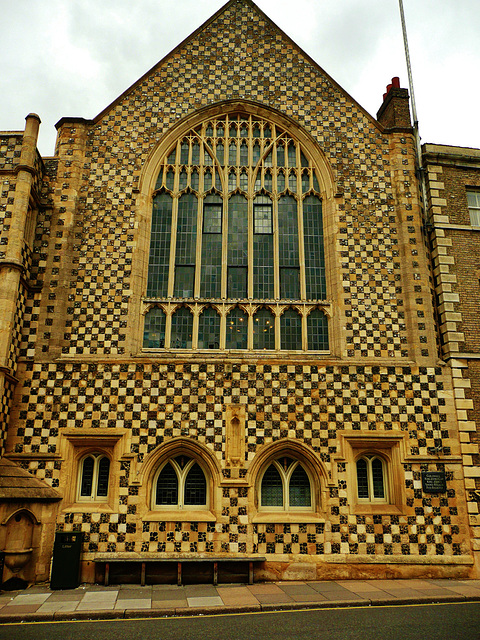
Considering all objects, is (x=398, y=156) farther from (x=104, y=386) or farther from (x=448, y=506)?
(x=104, y=386)

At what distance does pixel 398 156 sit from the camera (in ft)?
50.1

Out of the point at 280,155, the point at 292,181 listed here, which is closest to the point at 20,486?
the point at 292,181

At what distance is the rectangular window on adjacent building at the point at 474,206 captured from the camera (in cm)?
1518

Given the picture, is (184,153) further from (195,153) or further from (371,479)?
(371,479)

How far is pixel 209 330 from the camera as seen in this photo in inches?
543

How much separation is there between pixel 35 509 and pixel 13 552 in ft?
3.19

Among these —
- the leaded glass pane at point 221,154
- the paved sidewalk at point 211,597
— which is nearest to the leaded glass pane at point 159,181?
the leaded glass pane at point 221,154

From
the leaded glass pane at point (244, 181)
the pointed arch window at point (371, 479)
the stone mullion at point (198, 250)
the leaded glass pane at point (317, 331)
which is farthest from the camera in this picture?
the leaded glass pane at point (244, 181)

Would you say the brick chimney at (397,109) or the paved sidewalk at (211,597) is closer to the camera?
the paved sidewalk at (211,597)

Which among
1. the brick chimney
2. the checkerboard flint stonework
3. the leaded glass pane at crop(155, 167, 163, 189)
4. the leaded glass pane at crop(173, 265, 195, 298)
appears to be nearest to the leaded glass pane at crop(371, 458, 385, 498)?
the checkerboard flint stonework

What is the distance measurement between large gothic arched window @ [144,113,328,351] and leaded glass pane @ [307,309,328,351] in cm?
3

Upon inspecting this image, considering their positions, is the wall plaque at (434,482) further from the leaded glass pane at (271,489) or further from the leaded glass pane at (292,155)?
the leaded glass pane at (292,155)

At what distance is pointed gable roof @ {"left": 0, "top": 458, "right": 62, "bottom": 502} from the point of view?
11281mm

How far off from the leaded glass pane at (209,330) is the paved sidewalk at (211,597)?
597 cm
